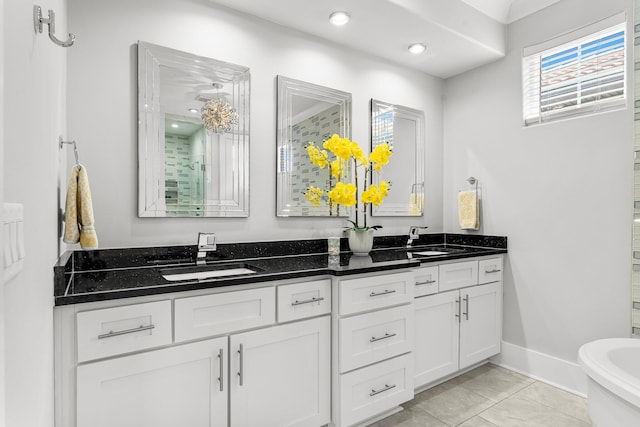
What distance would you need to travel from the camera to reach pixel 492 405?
228 cm

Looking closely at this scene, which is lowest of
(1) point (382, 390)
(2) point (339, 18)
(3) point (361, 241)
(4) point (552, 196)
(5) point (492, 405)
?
(5) point (492, 405)

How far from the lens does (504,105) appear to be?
2.90 meters

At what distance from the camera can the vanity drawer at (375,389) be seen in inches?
72.8

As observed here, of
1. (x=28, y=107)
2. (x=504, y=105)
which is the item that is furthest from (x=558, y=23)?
(x=28, y=107)

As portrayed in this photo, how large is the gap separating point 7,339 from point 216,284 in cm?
93

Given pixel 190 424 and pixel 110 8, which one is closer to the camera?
pixel 190 424

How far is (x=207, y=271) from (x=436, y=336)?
1.53 meters

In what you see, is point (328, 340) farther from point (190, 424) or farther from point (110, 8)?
point (110, 8)

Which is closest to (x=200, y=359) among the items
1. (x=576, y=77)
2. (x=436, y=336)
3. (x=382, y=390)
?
(x=382, y=390)

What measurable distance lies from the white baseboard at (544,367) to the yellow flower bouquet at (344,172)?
1.47m

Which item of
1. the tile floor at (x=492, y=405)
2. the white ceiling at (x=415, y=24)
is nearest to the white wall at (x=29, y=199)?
the white ceiling at (x=415, y=24)

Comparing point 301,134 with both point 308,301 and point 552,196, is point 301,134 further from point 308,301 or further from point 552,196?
point 552,196

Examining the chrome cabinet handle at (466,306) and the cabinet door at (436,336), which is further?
the chrome cabinet handle at (466,306)

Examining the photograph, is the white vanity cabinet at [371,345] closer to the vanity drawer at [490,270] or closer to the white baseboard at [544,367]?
the vanity drawer at [490,270]
